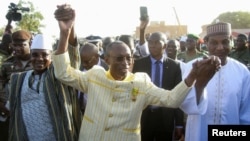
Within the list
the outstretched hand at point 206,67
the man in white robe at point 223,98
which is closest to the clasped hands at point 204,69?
the outstretched hand at point 206,67

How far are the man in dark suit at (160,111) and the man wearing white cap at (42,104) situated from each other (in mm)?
1436

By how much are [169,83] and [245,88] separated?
1302 millimetres

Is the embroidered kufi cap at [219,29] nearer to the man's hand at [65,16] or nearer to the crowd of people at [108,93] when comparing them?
the crowd of people at [108,93]

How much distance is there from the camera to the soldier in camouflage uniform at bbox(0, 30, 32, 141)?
445cm

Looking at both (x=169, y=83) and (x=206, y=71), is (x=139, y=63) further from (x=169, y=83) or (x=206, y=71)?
(x=206, y=71)

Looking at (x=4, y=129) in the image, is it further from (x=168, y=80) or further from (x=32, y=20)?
(x=32, y=20)

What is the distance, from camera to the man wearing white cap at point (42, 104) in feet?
11.3

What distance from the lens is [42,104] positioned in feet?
11.4

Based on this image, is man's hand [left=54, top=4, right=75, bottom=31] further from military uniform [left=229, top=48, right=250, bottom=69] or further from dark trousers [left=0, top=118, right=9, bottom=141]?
military uniform [left=229, top=48, right=250, bottom=69]

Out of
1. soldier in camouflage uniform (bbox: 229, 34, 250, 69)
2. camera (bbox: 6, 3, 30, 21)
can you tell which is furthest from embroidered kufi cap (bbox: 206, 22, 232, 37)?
soldier in camouflage uniform (bbox: 229, 34, 250, 69)

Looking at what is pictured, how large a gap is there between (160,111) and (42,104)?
182cm

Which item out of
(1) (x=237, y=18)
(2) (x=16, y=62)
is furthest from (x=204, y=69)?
(1) (x=237, y=18)

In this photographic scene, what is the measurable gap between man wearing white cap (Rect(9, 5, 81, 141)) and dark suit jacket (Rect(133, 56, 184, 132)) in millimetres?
1525

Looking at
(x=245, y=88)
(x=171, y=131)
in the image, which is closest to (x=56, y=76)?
(x=245, y=88)
